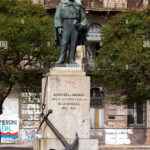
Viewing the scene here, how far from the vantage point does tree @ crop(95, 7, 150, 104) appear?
1096 inches

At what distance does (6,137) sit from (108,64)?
998 centimetres

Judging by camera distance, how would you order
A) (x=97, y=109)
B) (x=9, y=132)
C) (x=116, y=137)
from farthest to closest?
(x=97, y=109) < (x=9, y=132) < (x=116, y=137)

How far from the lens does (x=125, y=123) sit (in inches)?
1398

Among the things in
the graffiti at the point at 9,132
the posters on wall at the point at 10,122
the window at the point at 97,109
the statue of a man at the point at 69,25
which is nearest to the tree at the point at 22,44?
the posters on wall at the point at 10,122

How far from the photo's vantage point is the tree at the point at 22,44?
27219mm

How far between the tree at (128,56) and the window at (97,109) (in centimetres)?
377

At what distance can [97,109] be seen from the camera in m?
35.8

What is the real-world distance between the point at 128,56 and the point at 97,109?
9.08 meters

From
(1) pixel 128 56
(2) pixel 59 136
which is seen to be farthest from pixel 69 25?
(1) pixel 128 56

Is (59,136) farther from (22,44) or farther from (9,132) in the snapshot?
(9,132)

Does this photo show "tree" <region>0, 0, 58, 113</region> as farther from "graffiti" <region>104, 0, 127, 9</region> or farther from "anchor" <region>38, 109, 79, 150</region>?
"anchor" <region>38, 109, 79, 150</region>

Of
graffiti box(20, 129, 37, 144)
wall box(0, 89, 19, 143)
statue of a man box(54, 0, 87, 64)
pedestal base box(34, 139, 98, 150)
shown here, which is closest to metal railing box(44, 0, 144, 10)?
wall box(0, 89, 19, 143)

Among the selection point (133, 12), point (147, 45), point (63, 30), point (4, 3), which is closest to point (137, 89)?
point (147, 45)

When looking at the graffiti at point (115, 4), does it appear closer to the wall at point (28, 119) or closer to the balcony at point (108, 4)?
the balcony at point (108, 4)
